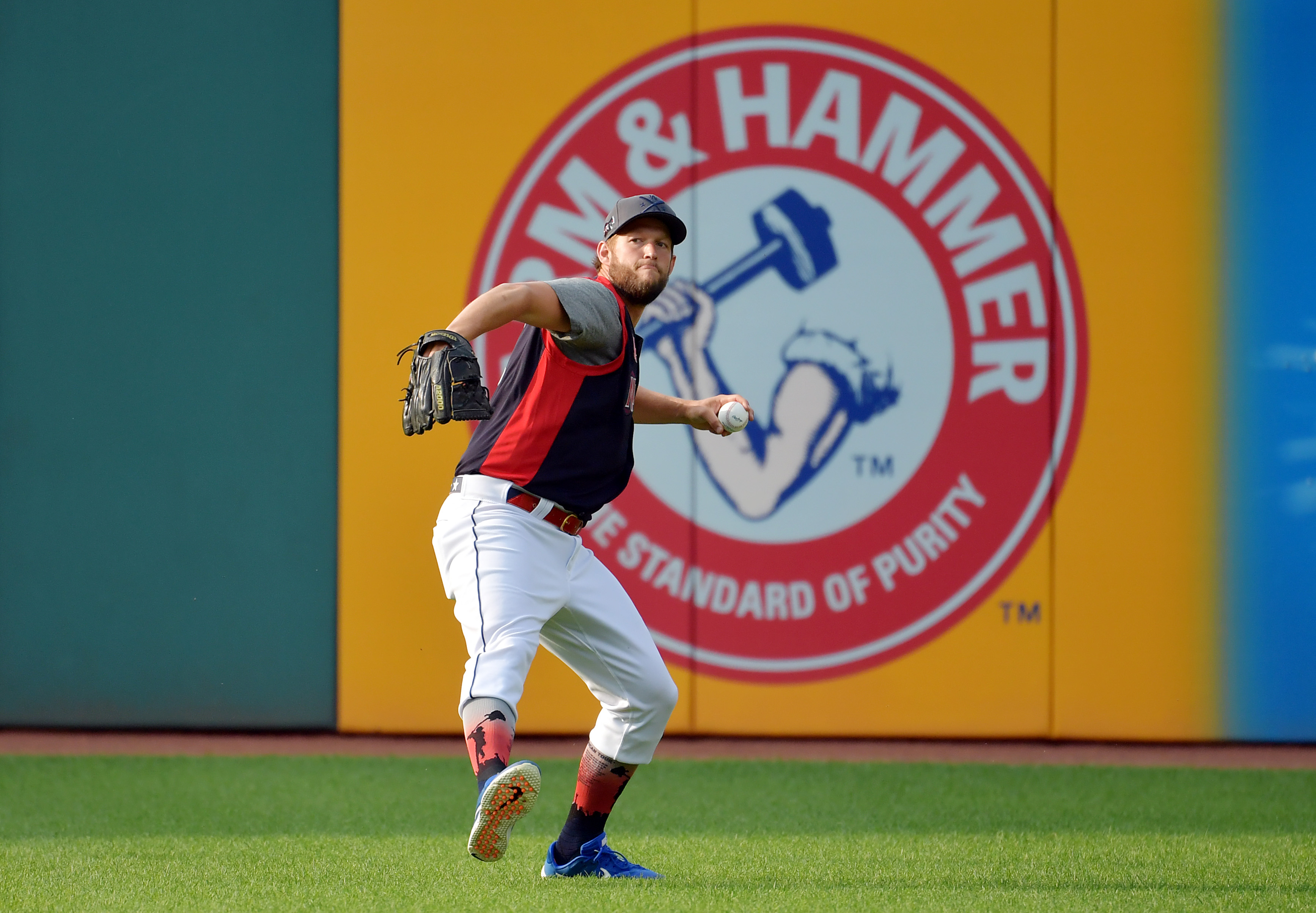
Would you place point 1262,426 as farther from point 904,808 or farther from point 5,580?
point 5,580

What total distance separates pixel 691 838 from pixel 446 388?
1796mm

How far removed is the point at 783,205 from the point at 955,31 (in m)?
0.95

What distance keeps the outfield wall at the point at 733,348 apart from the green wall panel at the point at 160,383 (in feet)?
0.05

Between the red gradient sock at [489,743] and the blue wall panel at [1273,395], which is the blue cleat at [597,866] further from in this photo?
the blue wall panel at [1273,395]

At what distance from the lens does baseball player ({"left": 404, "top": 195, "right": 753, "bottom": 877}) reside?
287 centimetres

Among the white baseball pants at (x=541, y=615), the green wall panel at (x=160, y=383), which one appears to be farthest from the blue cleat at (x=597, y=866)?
the green wall panel at (x=160, y=383)

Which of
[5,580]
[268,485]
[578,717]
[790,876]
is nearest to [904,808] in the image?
[790,876]

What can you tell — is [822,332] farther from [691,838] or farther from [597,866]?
[597,866]

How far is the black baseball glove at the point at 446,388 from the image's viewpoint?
2.50 m

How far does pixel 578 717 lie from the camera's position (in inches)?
210

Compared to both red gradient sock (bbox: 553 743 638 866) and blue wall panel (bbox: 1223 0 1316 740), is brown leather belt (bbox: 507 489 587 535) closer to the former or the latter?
red gradient sock (bbox: 553 743 638 866)

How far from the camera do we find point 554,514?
10.2ft

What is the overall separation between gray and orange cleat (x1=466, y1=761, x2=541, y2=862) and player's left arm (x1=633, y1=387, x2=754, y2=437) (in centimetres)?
106

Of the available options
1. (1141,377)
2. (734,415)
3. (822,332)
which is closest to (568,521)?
(734,415)
